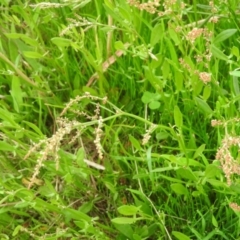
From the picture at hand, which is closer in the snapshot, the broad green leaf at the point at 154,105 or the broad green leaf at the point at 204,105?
the broad green leaf at the point at 204,105

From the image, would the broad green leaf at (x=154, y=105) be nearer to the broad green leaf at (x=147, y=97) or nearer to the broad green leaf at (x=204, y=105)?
the broad green leaf at (x=147, y=97)

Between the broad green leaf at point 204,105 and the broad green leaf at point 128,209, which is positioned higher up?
the broad green leaf at point 204,105

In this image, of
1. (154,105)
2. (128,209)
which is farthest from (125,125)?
(128,209)

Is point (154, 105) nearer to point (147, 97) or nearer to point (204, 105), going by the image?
point (147, 97)

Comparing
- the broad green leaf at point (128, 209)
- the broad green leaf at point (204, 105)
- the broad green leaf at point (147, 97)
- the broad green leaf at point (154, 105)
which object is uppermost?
the broad green leaf at point (204, 105)

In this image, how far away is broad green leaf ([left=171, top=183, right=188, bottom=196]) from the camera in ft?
3.81

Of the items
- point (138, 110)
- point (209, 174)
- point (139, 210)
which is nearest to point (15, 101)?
point (138, 110)

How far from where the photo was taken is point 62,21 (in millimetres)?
1587

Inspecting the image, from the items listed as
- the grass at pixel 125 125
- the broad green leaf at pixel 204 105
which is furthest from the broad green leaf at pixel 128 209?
the broad green leaf at pixel 204 105

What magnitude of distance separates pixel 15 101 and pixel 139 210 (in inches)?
17.4

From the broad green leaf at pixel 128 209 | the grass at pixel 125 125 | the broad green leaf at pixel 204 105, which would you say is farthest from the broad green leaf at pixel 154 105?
the broad green leaf at pixel 128 209

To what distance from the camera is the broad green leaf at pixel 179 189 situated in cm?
116

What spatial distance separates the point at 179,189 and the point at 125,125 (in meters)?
0.20

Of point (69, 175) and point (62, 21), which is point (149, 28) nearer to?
point (62, 21)
